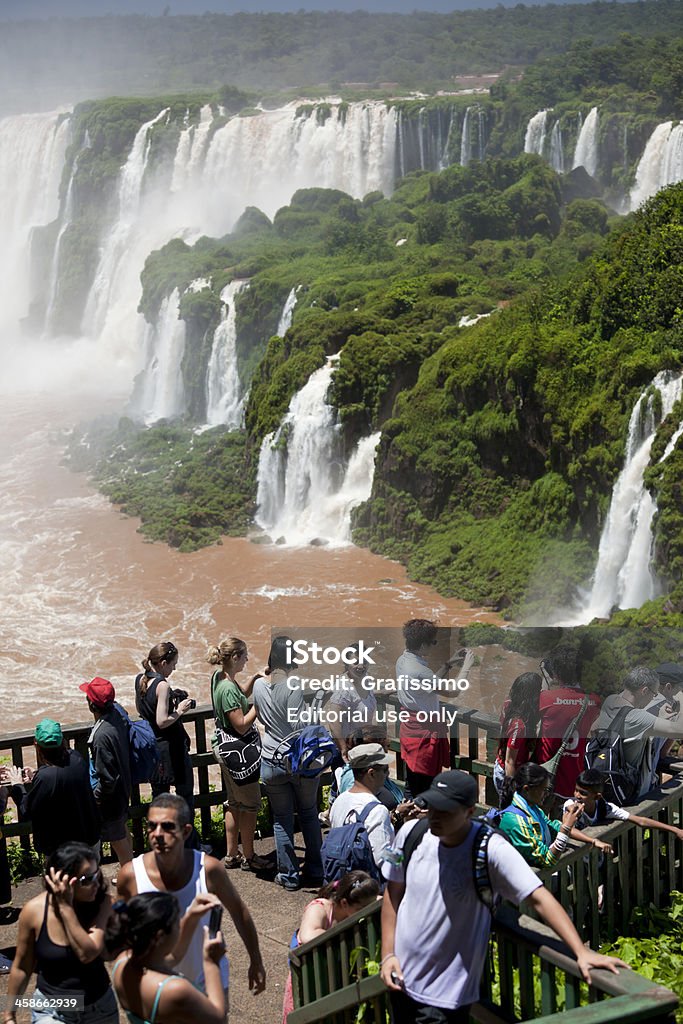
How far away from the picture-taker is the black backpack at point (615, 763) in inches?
231

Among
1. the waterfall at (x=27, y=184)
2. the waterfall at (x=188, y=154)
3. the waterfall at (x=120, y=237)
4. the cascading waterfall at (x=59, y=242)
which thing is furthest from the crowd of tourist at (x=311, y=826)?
the waterfall at (x=27, y=184)

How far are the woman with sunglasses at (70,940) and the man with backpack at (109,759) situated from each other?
1916 millimetres

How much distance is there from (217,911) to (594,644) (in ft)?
43.8

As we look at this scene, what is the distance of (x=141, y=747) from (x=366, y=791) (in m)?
1.72

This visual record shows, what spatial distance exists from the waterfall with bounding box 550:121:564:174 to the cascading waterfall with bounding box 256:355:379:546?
25169 mm

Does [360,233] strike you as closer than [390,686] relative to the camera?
No

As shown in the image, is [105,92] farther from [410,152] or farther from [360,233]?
[360,233]

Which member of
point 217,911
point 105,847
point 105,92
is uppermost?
point 105,92

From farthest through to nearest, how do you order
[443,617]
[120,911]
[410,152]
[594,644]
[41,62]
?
1. [41,62]
2. [410,152]
3. [443,617]
4. [594,644]
5. [120,911]

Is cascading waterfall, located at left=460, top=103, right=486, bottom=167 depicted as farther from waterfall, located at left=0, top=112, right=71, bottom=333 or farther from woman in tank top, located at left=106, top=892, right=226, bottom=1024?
woman in tank top, located at left=106, top=892, right=226, bottom=1024

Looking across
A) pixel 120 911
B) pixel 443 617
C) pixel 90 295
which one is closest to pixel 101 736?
pixel 120 911

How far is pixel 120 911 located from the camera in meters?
4.03

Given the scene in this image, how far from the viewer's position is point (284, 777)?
696 cm

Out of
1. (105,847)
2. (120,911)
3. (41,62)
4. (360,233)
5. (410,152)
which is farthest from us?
(41,62)
